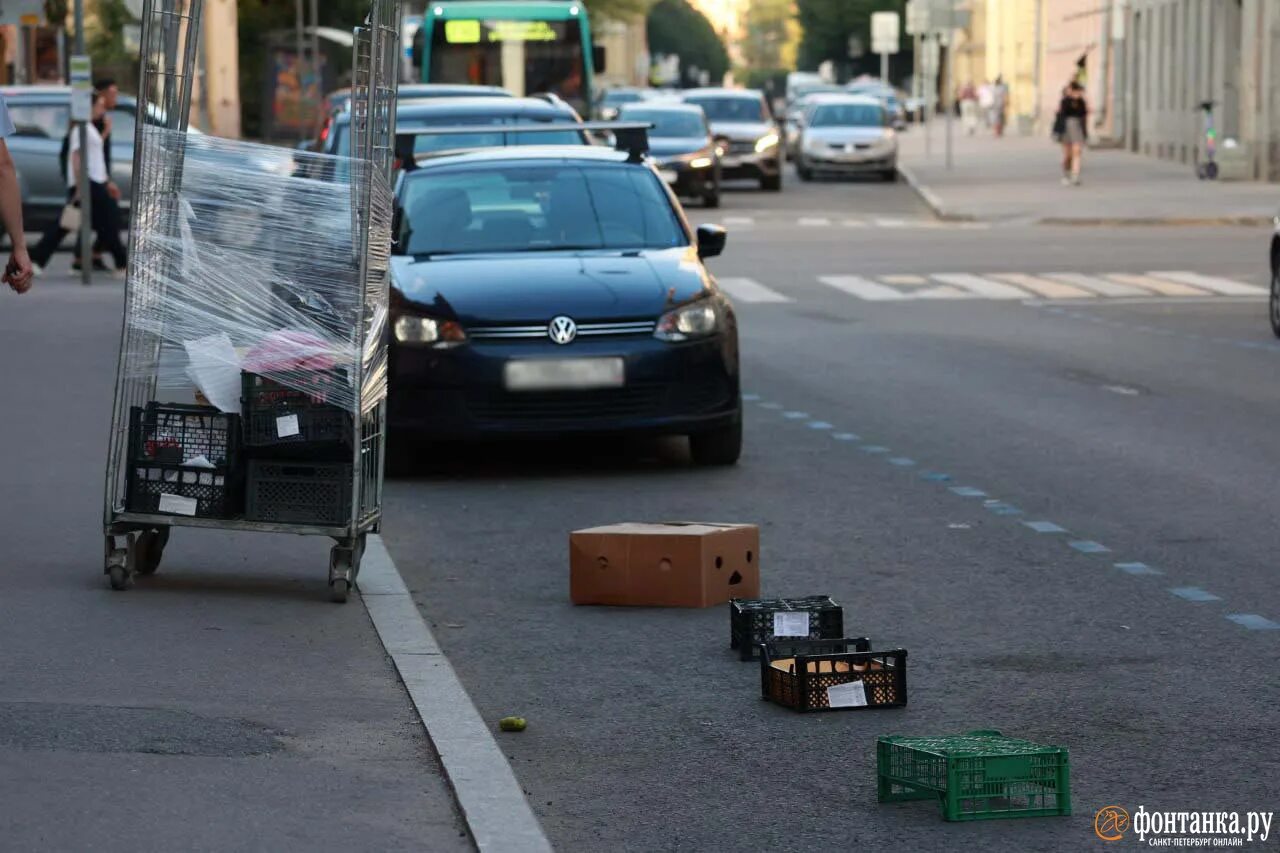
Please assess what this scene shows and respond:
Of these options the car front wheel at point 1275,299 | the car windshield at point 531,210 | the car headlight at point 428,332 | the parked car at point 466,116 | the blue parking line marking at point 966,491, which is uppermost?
the parked car at point 466,116

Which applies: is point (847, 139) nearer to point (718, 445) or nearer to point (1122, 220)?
point (1122, 220)

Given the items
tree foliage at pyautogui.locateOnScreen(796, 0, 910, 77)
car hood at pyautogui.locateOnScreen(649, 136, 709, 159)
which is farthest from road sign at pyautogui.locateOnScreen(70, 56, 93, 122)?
tree foliage at pyautogui.locateOnScreen(796, 0, 910, 77)

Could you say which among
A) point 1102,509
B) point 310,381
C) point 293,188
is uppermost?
point 293,188

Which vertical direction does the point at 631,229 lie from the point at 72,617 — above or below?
above

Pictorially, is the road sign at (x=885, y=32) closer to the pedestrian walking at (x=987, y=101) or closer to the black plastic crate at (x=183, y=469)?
the pedestrian walking at (x=987, y=101)

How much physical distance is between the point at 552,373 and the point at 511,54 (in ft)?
91.9

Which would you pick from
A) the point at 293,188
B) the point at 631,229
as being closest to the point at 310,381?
the point at 293,188

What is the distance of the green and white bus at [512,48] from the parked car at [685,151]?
3.60 feet

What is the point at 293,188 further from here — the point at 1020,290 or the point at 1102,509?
the point at 1020,290

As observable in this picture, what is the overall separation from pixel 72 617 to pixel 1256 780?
12.8 feet

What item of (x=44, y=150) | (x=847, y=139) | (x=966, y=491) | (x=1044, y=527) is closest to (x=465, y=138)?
(x=966, y=491)

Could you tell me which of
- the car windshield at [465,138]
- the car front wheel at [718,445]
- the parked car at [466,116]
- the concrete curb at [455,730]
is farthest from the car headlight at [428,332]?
the parked car at [466,116]

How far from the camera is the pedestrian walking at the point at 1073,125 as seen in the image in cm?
4191

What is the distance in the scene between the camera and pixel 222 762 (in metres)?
6.12
